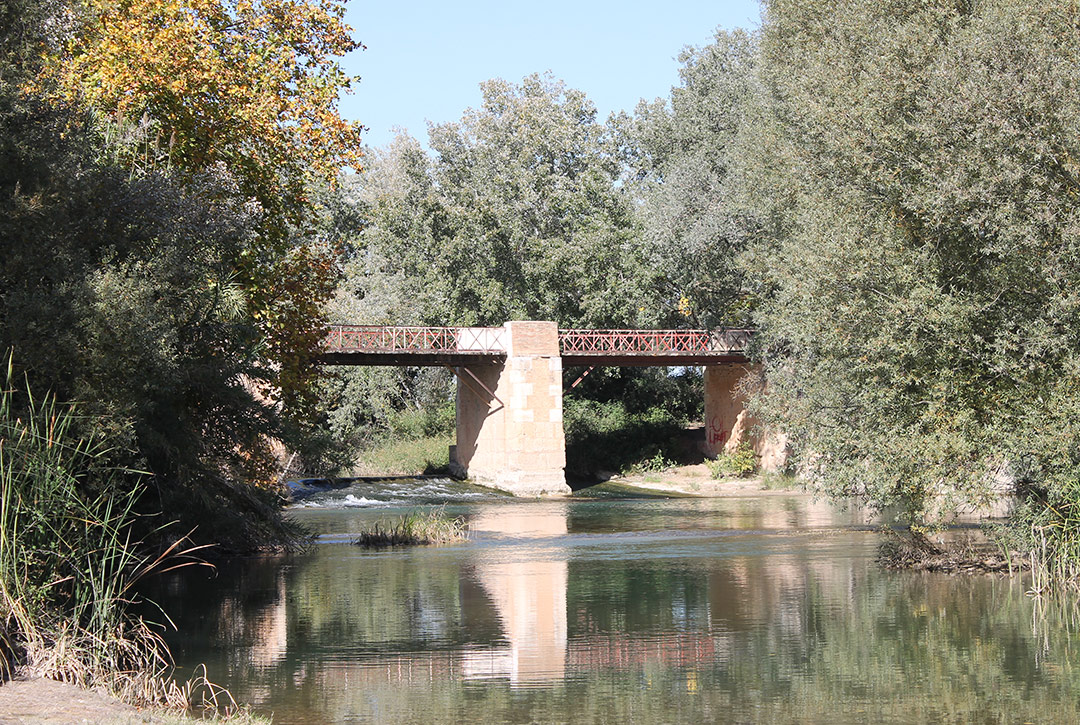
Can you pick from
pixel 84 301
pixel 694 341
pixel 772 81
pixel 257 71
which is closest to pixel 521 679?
pixel 84 301

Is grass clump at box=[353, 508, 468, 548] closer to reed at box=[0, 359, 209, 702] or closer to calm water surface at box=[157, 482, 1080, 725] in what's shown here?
calm water surface at box=[157, 482, 1080, 725]

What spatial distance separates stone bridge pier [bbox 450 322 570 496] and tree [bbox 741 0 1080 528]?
22224 mm

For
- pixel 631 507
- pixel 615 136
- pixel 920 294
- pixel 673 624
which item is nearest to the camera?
pixel 673 624

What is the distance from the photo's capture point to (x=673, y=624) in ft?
42.2

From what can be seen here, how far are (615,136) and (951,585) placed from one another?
129ft

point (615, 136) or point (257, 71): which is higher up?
point (615, 136)

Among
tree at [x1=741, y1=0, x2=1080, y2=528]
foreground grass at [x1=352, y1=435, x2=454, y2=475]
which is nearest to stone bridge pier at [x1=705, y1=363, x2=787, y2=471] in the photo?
foreground grass at [x1=352, y1=435, x2=454, y2=475]

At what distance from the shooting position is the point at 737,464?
4056 cm

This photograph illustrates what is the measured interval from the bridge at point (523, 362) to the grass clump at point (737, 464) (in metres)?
0.40

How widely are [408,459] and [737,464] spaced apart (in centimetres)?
1201

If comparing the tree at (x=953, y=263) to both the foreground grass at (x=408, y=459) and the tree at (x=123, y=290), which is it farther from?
the foreground grass at (x=408, y=459)

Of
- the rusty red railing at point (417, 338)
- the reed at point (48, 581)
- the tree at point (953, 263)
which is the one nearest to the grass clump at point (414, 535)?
the tree at point (953, 263)

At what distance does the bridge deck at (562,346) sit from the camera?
37875 mm

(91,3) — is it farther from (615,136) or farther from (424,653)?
(615,136)
